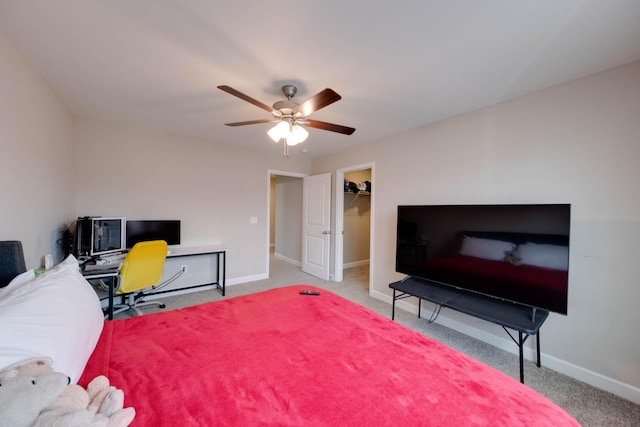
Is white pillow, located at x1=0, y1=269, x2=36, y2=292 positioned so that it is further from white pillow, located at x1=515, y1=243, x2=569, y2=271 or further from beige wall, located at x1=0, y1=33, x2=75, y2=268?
white pillow, located at x1=515, y1=243, x2=569, y2=271

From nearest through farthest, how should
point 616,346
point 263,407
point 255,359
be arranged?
1. point 263,407
2. point 255,359
3. point 616,346

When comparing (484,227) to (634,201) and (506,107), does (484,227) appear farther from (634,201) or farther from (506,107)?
(506,107)

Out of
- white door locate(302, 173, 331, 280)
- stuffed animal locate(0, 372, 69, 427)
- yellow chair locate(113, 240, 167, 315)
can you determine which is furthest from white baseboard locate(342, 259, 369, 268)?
stuffed animal locate(0, 372, 69, 427)

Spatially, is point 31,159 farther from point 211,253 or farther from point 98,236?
point 211,253

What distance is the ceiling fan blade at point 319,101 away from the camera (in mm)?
1633

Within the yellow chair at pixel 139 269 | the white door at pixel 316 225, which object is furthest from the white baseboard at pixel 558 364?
the yellow chair at pixel 139 269

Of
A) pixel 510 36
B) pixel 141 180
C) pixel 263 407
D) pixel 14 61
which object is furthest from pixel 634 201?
pixel 141 180

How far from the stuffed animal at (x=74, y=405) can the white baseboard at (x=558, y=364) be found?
2.95 m

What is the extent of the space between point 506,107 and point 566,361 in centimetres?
230

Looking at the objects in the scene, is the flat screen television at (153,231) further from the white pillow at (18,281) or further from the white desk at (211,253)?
the white pillow at (18,281)

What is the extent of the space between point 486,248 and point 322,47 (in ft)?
7.13

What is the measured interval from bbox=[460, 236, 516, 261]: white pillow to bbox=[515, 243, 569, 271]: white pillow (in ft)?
0.28

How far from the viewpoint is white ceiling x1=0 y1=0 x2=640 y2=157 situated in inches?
54.2

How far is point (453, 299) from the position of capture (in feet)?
7.65
